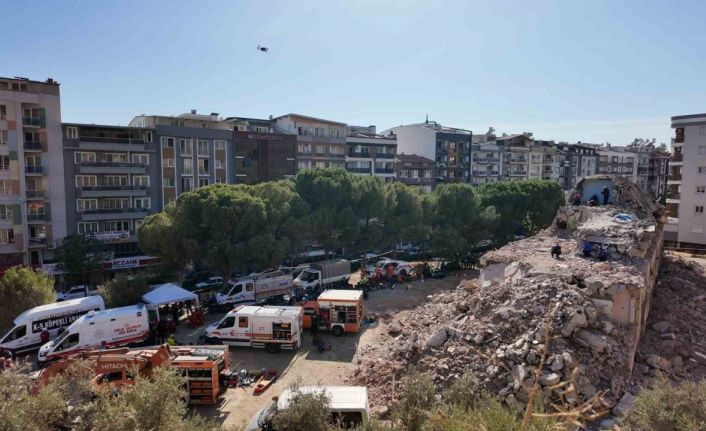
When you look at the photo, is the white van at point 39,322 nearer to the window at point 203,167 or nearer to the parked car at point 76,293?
the parked car at point 76,293

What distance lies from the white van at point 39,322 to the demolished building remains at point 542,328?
1448 centimetres

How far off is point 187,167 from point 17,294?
25661mm

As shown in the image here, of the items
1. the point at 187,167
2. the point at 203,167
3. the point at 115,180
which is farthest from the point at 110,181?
the point at 203,167

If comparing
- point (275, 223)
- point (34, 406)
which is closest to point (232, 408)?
point (34, 406)

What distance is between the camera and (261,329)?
21.5 metres

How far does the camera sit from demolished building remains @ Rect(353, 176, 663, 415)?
47.0 ft

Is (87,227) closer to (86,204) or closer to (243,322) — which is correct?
(86,204)

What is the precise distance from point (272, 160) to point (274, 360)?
35.1m

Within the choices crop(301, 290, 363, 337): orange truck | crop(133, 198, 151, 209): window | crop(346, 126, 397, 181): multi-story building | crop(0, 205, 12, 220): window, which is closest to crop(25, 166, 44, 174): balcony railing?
crop(0, 205, 12, 220): window

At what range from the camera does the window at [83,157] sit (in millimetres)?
41250

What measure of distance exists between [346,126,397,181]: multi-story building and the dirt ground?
118ft

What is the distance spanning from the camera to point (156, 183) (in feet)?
149

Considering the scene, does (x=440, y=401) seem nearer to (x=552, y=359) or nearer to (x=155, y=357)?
(x=552, y=359)

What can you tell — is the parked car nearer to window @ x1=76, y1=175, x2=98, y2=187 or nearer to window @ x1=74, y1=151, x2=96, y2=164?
window @ x1=76, y1=175, x2=98, y2=187
